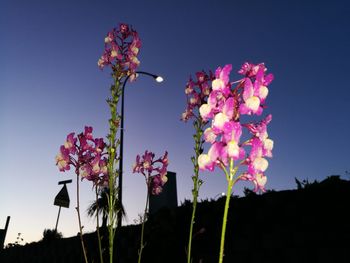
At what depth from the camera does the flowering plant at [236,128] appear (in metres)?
1.89

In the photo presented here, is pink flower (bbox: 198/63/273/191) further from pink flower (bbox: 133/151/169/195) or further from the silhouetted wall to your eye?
the silhouetted wall

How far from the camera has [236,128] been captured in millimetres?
1886

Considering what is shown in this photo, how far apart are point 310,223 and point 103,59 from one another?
3.96 m

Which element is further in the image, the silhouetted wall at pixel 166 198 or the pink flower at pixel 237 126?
the silhouetted wall at pixel 166 198

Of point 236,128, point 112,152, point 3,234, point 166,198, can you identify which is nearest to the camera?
point 236,128

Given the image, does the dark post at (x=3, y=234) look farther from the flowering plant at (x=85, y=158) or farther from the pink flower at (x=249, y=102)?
the pink flower at (x=249, y=102)

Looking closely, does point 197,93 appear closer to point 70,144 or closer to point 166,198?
point 70,144

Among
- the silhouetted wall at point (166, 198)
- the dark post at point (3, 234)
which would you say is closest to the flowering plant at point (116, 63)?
the silhouetted wall at point (166, 198)

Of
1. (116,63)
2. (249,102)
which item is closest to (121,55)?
(116,63)

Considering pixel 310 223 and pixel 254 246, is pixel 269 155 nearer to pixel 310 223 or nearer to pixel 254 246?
pixel 310 223

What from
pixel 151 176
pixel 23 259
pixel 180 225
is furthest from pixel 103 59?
pixel 23 259

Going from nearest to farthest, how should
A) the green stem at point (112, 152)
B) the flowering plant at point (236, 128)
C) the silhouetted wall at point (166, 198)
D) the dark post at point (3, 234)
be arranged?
the flowering plant at point (236, 128)
the green stem at point (112, 152)
the silhouetted wall at point (166, 198)
the dark post at point (3, 234)

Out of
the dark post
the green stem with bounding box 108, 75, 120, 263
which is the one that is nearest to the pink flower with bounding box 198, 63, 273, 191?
the green stem with bounding box 108, 75, 120, 263

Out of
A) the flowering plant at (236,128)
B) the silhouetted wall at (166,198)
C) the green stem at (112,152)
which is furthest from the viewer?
the silhouetted wall at (166,198)
